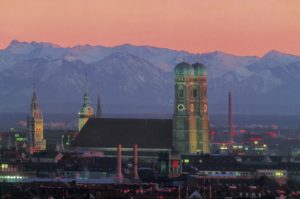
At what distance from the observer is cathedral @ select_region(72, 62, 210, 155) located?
16700 centimetres

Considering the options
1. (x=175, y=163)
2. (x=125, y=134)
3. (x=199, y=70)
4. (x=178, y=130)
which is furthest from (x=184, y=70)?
(x=175, y=163)

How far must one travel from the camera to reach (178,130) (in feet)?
550

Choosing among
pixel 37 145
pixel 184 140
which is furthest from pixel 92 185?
pixel 37 145

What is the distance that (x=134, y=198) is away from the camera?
109m

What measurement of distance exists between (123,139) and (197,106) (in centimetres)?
729

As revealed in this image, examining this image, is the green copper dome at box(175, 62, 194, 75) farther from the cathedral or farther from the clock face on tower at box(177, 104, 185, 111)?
the clock face on tower at box(177, 104, 185, 111)

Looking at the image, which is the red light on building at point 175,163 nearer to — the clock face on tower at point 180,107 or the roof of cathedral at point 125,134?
the roof of cathedral at point 125,134

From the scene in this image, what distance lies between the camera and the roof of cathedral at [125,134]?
168 meters

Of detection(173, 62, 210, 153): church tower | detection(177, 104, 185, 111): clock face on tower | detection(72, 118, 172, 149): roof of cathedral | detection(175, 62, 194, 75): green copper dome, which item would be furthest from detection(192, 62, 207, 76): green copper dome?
detection(72, 118, 172, 149): roof of cathedral

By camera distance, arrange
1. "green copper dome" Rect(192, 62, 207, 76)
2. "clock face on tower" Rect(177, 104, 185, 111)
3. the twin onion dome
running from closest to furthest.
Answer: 1. "clock face on tower" Rect(177, 104, 185, 111)
2. the twin onion dome
3. "green copper dome" Rect(192, 62, 207, 76)

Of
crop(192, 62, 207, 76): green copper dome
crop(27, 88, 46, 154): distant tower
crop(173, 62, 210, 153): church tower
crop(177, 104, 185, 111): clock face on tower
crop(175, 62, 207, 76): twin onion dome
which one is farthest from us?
crop(27, 88, 46, 154): distant tower

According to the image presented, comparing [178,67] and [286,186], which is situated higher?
[178,67]

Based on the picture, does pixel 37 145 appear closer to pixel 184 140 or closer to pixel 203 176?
pixel 184 140

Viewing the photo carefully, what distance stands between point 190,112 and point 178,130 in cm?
186
